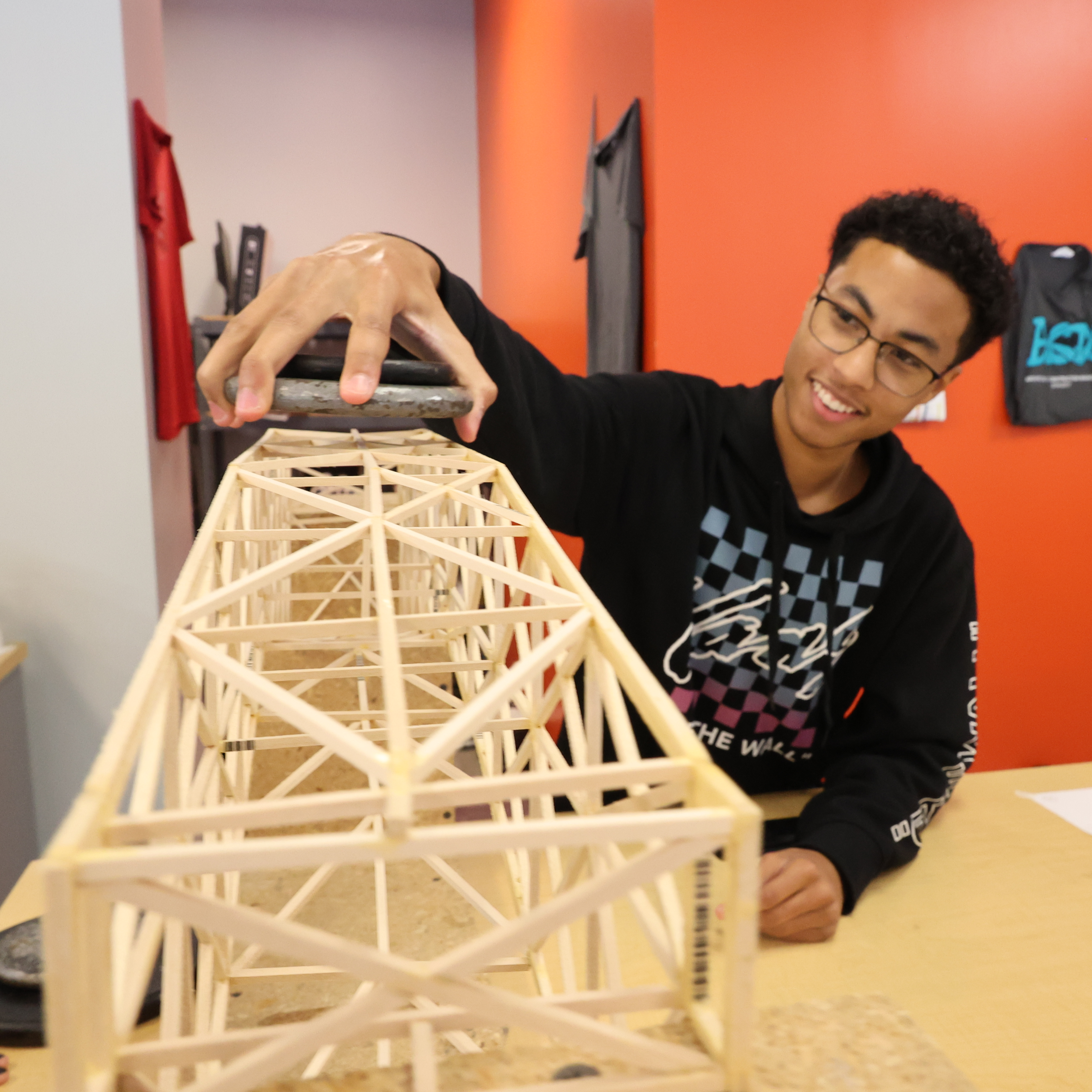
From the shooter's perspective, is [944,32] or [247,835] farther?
[944,32]

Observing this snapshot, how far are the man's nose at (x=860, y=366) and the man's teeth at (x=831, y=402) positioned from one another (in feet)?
0.14

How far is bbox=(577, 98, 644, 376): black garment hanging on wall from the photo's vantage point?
95.1 inches

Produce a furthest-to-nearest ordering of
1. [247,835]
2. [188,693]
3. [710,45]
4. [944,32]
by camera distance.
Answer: [944,32]
[710,45]
[247,835]
[188,693]

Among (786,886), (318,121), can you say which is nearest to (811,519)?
(786,886)

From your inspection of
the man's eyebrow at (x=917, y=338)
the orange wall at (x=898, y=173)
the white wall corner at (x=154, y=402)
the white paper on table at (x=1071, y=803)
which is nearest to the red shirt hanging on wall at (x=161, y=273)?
the white wall corner at (x=154, y=402)

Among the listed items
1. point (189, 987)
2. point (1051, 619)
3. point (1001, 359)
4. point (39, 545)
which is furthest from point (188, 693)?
point (1051, 619)

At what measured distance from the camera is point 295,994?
91cm

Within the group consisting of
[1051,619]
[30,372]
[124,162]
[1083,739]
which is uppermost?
[124,162]

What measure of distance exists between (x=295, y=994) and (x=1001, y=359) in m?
2.72

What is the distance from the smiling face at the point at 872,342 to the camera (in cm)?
137

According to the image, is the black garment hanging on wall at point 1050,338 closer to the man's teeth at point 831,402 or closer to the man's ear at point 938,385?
the man's ear at point 938,385

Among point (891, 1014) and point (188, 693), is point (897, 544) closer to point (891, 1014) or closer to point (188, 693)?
point (891, 1014)

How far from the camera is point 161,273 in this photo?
2.74 metres

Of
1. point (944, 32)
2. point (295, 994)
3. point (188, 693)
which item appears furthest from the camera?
point (944, 32)
